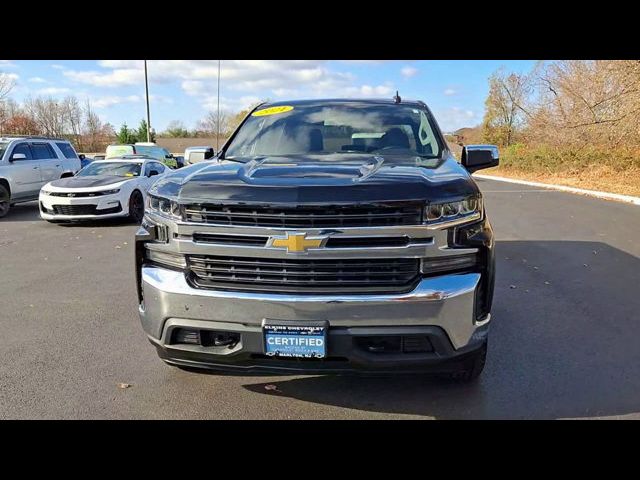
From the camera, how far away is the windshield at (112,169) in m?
11.6

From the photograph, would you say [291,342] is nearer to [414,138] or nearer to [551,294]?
[414,138]

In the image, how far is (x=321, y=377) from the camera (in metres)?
3.60

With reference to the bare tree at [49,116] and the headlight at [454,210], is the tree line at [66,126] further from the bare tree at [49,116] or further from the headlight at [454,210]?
the headlight at [454,210]

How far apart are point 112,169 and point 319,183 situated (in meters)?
10.5

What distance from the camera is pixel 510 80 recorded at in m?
48.1

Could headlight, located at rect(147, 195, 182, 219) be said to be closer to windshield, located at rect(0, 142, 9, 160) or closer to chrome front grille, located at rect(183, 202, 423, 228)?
chrome front grille, located at rect(183, 202, 423, 228)

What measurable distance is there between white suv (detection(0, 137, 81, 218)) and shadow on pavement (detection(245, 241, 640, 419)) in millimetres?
Answer: 11440

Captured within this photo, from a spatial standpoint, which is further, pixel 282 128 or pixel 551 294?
pixel 551 294

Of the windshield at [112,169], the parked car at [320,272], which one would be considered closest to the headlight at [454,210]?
the parked car at [320,272]

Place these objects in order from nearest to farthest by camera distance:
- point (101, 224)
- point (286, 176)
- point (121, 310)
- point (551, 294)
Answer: point (286, 176), point (121, 310), point (551, 294), point (101, 224)

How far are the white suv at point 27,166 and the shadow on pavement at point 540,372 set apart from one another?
450 inches

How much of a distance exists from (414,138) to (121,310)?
3323mm
